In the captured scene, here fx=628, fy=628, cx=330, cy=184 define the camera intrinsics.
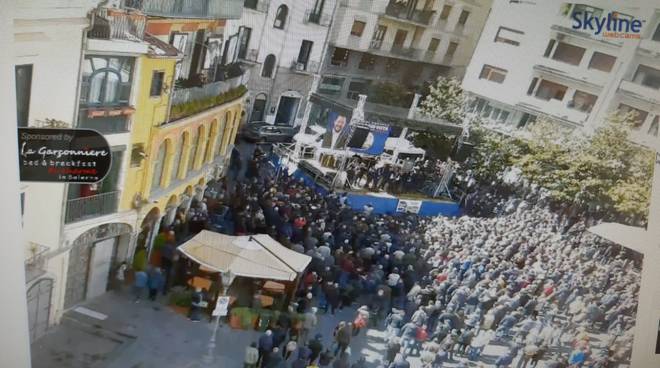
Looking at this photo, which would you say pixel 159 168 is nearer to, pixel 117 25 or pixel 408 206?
pixel 117 25

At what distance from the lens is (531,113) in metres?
2.65

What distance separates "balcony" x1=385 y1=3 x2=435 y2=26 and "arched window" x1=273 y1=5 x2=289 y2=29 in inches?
15.3

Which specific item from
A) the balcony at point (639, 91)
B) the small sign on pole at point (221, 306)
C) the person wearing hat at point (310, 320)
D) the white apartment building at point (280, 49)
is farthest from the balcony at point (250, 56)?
the balcony at point (639, 91)

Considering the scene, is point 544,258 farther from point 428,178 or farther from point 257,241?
point 257,241

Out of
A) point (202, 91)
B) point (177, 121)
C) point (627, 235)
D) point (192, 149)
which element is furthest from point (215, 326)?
point (627, 235)

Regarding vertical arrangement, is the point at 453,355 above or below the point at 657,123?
below

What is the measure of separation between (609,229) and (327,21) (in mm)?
1575

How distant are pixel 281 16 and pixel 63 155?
93 cm

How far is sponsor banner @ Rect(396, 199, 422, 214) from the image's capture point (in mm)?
2629

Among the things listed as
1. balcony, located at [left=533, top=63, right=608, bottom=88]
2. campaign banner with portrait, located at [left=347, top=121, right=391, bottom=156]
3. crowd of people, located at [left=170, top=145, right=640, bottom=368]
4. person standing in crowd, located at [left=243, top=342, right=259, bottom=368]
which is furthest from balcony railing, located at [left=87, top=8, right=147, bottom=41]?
balcony, located at [left=533, top=63, right=608, bottom=88]

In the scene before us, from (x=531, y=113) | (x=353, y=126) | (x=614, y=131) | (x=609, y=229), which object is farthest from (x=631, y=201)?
(x=353, y=126)

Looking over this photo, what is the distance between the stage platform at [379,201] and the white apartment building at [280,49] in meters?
0.20

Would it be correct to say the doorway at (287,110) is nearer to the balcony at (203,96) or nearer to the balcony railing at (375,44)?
the balcony at (203,96)

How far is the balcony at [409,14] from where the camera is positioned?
7.87 feet
